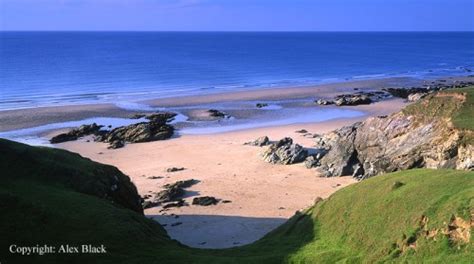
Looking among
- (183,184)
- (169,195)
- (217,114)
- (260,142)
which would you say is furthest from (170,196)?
(217,114)

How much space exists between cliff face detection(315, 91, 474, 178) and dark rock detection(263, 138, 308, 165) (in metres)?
2.08

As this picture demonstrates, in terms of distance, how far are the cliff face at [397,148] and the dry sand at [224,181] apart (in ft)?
6.47

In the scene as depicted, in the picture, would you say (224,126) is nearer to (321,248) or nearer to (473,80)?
(321,248)

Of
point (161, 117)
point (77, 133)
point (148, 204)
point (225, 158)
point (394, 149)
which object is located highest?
point (161, 117)

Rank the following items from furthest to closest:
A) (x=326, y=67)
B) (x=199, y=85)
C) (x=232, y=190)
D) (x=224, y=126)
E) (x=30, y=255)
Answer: (x=326, y=67) < (x=199, y=85) < (x=224, y=126) < (x=232, y=190) < (x=30, y=255)

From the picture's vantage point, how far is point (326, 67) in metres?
156

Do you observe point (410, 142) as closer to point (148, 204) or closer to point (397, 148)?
point (397, 148)

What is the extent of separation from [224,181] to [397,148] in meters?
14.2

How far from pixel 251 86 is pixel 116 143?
2340 inches

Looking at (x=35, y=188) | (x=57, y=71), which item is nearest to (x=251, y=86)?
(x=57, y=71)

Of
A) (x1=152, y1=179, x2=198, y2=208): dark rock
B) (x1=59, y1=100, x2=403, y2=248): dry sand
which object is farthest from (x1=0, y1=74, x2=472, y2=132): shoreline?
(x1=152, y1=179, x2=198, y2=208): dark rock

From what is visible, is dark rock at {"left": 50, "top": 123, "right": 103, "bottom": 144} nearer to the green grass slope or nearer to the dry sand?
the dry sand

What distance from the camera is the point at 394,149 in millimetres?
35750

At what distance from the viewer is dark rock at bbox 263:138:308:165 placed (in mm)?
46062
